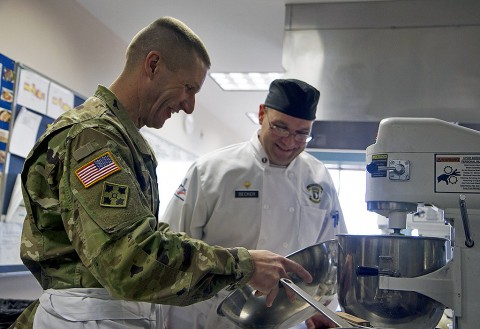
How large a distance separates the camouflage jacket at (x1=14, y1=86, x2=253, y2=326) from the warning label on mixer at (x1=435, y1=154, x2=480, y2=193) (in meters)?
0.51

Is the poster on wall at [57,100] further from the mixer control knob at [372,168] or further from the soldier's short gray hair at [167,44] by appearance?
the mixer control knob at [372,168]

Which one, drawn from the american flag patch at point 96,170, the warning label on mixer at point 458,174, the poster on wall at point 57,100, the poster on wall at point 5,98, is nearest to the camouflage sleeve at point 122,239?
the american flag patch at point 96,170

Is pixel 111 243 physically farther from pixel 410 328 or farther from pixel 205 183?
pixel 205 183

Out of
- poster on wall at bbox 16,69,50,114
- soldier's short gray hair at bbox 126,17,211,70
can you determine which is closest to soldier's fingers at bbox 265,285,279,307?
soldier's short gray hair at bbox 126,17,211,70

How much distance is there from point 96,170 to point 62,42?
259 centimetres

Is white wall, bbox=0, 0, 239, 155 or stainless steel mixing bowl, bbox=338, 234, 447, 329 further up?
white wall, bbox=0, 0, 239, 155

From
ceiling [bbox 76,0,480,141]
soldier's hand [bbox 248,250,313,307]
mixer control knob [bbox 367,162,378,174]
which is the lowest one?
soldier's hand [bbox 248,250,313,307]

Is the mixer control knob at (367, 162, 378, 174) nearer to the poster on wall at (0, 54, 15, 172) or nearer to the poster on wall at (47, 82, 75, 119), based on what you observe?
the poster on wall at (0, 54, 15, 172)

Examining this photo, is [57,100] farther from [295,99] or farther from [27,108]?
[295,99]

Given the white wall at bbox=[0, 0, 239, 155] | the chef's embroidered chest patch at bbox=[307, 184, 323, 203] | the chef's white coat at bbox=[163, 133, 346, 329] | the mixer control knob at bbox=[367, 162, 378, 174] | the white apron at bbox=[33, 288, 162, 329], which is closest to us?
the white apron at bbox=[33, 288, 162, 329]

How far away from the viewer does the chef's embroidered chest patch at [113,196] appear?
1.04 m

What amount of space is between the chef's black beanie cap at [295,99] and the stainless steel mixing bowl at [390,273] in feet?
3.31

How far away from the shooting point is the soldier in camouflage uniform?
3.37 ft

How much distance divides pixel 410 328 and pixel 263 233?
0.97 m
